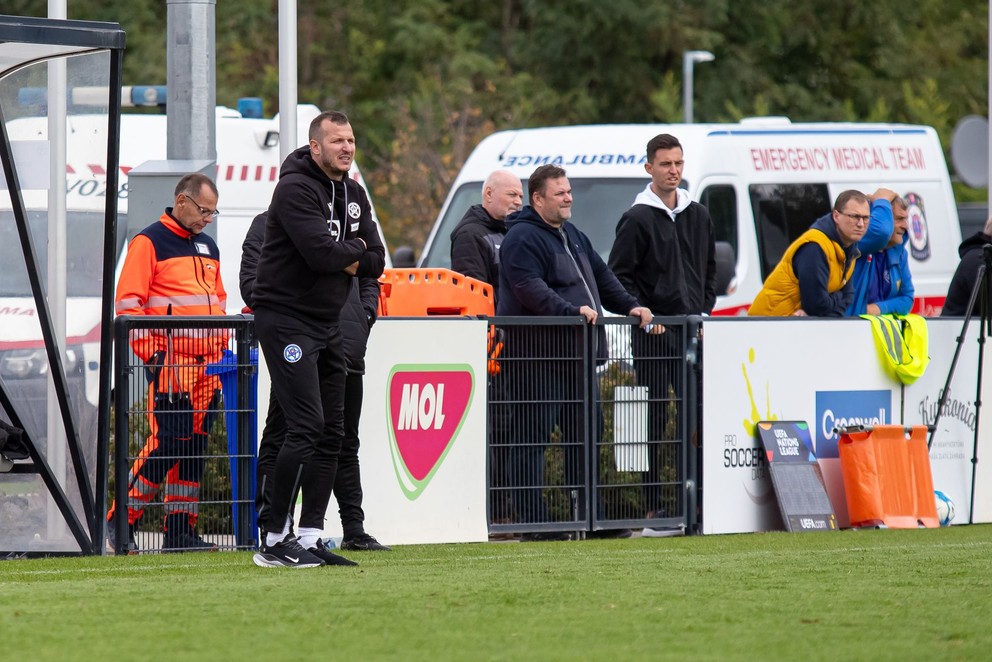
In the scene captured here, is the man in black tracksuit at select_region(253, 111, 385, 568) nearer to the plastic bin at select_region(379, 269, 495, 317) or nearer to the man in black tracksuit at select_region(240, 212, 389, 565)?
the man in black tracksuit at select_region(240, 212, 389, 565)

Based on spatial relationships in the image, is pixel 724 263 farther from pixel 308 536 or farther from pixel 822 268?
pixel 308 536

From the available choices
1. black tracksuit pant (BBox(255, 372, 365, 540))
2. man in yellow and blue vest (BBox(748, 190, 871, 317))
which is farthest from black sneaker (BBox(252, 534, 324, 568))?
man in yellow and blue vest (BBox(748, 190, 871, 317))

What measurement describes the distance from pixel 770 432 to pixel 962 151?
7.37m

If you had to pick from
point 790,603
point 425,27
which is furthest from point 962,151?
point 425,27

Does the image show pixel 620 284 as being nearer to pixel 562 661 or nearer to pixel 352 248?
pixel 352 248

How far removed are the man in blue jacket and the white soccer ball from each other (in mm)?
1182

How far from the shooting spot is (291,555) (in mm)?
8148

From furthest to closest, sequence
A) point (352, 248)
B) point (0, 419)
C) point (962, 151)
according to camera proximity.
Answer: point (962, 151), point (0, 419), point (352, 248)

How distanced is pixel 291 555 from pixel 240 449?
4.68ft

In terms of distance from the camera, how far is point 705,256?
11.2 meters

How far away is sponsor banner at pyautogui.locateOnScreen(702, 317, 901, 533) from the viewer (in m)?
10.8

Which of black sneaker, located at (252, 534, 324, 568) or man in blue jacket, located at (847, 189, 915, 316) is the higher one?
man in blue jacket, located at (847, 189, 915, 316)

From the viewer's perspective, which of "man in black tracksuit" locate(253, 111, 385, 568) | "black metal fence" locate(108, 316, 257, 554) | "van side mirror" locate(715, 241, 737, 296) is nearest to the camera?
"man in black tracksuit" locate(253, 111, 385, 568)

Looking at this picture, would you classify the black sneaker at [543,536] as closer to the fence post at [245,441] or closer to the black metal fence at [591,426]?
the black metal fence at [591,426]
